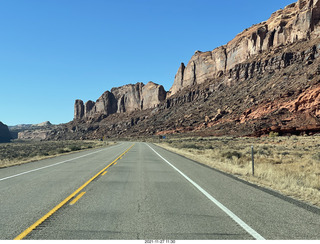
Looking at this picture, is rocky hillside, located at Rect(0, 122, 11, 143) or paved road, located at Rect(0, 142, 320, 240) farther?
rocky hillside, located at Rect(0, 122, 11, 143)

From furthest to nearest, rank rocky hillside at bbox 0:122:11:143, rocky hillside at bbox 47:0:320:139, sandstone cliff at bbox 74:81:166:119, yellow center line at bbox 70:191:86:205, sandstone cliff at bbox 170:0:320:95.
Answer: rocky hillside at bbox 0:122:11:143
sandstone cliff at bbox 74:81:166:119
sandstone cliff at bbox 170:0:320:95
rocky hillside at bbox 47:0:320:139
yellow center line at bbox 70:191:86:205

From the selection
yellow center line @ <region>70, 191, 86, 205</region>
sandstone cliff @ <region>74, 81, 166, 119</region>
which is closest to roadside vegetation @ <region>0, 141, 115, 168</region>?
yellow center line @ <region>70, 191, 86, 205</region>

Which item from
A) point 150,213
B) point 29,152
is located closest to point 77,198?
point 150,213

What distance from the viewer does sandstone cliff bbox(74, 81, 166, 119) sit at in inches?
6378

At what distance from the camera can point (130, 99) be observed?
599 ft

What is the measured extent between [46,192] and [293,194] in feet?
23.4

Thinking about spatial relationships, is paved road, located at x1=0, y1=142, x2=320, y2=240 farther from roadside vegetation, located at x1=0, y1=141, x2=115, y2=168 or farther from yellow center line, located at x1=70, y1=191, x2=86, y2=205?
roadside vegetation, located at x1=0, y1=141, x2=115, y2=168

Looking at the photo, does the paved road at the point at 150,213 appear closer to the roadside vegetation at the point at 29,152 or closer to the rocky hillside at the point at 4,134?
the roadside vegetation at the point at 29,152

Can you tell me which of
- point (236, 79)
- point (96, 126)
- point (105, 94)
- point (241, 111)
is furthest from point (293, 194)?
point (105, 94)

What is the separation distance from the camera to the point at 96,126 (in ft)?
539

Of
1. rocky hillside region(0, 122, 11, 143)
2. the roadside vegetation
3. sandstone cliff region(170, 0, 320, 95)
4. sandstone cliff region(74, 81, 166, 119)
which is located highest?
sandstone cliff region(170, 0, 320, 95)

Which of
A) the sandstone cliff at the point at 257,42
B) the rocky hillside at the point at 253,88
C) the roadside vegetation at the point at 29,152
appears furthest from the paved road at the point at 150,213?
the sandstone cliff at the point at 257,42

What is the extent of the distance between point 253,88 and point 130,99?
114m

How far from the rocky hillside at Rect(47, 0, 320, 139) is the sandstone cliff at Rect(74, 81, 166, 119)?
112 inches
